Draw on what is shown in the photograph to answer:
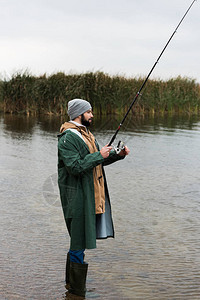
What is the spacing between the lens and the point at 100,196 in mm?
3658

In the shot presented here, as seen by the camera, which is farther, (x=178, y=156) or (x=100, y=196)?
(x=178, y=156)

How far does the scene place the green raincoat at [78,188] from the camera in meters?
3.52

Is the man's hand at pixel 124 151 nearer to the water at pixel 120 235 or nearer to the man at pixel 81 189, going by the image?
the man at pixel 81 189

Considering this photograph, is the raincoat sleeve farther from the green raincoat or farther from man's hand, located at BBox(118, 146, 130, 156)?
man's hand, located at BBox(118, 146, 130, 156)

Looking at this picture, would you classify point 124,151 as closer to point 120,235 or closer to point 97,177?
point 97,177

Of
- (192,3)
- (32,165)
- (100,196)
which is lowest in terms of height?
(32,165)

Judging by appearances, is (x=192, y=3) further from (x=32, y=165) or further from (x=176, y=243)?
(x=32, y=165)

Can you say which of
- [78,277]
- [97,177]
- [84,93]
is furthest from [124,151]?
[84,93]

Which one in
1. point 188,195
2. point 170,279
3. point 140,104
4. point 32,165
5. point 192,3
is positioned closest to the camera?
point 170,279

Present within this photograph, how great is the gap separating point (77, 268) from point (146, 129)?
605 inches

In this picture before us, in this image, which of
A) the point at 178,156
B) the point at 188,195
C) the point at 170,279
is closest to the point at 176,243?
the point at 170,279

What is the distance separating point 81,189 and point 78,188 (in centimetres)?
3

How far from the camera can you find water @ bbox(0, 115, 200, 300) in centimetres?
386

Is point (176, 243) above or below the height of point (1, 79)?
below
